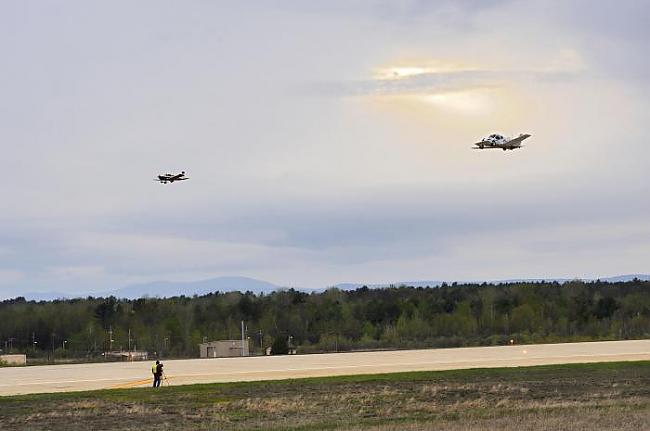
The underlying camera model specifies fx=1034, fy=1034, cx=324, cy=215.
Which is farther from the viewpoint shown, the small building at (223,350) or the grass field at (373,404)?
the small building at (223,350)

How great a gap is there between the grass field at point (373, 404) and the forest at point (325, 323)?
4710 centimetres

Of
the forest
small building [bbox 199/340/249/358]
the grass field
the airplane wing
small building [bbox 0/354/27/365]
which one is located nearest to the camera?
the grass field

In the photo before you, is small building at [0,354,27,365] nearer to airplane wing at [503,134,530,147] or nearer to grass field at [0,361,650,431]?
grass field at [0,361,650,431]

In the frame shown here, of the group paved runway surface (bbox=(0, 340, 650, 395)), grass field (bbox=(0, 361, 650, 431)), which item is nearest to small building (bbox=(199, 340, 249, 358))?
paved runway surface (bbox=(0, 340, 650, 395))

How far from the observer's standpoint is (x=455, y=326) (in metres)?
119

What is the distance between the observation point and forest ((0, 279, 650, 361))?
361 feet

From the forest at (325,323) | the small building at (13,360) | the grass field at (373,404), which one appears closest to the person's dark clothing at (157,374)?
the grass field at (373,404)

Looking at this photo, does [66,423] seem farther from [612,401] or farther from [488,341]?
[488,341]

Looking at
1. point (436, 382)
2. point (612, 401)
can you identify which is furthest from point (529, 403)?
point (436, 382)

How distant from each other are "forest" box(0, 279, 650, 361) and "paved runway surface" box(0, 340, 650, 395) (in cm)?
2309

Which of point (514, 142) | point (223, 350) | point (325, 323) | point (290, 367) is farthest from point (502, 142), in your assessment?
point (325, 323)

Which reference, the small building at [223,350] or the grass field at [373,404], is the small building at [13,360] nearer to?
the small building at [223,350]

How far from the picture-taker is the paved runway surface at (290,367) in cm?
5624

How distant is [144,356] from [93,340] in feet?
95.5
